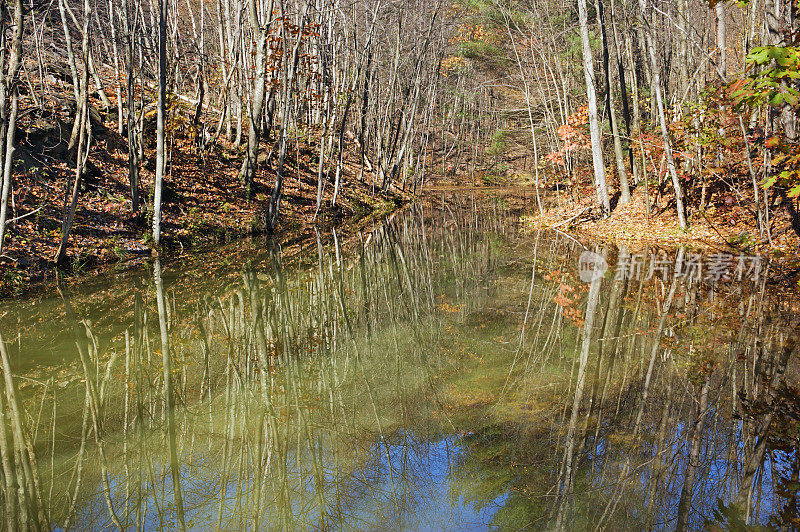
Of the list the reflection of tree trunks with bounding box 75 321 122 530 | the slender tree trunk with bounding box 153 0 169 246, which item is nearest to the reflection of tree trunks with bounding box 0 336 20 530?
the reflection of tree trunks with bounding box 75 321 122 530

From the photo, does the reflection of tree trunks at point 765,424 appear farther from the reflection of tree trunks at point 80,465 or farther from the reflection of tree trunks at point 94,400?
the reflection of tree trunks at point 80,465

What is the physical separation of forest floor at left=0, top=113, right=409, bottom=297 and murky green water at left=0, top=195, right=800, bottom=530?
8.83 ft

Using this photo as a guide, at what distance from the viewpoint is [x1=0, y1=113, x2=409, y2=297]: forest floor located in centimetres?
1176

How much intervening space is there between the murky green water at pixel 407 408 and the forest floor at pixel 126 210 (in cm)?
269

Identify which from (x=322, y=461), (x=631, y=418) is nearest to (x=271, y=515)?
(x=322, y=461)

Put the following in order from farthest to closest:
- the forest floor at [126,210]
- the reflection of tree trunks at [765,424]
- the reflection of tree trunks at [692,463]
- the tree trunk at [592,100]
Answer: the tree trunk at [592,100], the forest floor at [126,210], the reflection of tree trunks at [765,424], the reflection of tree trunks at [692,463]

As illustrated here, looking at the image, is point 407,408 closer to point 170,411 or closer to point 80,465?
point 170,411

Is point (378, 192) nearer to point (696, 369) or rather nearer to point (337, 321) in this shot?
point (337, 321)

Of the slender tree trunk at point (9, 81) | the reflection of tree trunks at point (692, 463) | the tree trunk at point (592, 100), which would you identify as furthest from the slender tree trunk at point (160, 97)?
the reflection of tree trunks at point (692, 463)

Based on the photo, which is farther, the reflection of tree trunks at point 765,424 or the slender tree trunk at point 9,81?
the slender tree trunk at point 9,81

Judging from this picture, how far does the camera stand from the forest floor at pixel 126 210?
38.6 ft

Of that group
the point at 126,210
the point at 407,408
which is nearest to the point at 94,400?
the point at 407,408

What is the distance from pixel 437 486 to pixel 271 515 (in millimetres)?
1202

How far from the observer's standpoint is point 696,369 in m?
5.51
